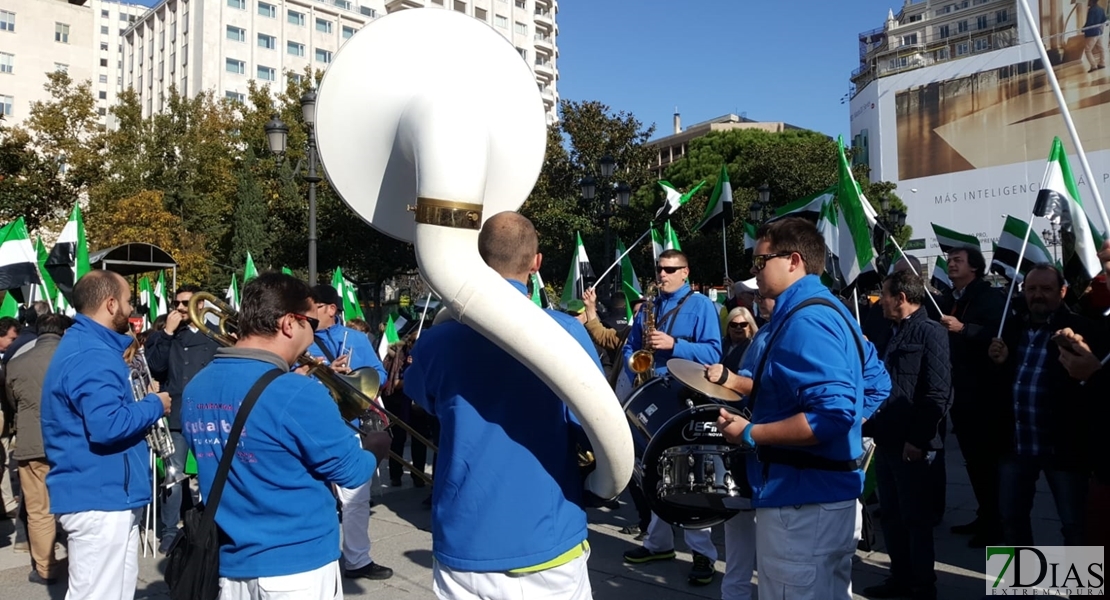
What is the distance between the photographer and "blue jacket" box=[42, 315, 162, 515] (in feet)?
11.6

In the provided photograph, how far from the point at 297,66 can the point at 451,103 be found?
70.1 m

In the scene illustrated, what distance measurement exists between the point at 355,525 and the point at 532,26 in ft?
239

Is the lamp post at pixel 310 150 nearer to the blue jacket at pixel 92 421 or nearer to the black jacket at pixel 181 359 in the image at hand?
the black jacket at pixel 181 359

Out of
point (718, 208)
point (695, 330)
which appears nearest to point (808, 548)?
point (695, 330)

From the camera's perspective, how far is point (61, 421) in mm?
3691

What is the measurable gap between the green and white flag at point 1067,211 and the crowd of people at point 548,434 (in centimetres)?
53

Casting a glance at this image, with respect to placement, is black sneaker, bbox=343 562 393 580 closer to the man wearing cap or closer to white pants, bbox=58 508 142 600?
the man wearing cap

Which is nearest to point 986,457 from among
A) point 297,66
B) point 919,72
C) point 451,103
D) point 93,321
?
point 451,103

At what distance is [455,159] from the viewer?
2.13m

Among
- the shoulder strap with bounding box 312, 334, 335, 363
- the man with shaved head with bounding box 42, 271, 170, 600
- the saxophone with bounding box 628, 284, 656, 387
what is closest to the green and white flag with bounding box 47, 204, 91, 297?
the shoulder strap with bounding box 312, 334, 335, 363

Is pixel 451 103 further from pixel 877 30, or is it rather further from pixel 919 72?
pixel 877 30

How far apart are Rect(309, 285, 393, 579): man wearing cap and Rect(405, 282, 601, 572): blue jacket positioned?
9.14ft

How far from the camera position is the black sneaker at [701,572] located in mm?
5051

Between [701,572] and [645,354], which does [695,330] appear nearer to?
[645,354]
